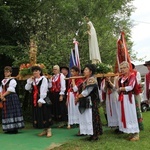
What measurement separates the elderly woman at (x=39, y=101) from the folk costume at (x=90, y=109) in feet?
3.21

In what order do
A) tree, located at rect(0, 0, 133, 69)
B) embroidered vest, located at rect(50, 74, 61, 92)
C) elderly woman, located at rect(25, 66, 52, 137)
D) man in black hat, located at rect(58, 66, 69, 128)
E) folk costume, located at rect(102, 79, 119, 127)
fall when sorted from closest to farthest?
elderly woman, located at rect(25, 66, 52, 137)
folk costume, located at rect(102, 79, 119, 127)
embroidered vest, located at rect(50, 74, 61, 92)
man in black hat, located at rect(58, 66, 69, 128)
tree, located at rect(0, 0, 133, 69)

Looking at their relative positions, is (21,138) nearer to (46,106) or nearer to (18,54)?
(46,106)

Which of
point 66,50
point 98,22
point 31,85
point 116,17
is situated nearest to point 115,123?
point 31,85

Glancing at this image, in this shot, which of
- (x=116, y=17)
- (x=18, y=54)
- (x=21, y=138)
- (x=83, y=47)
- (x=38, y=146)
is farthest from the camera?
(x=116, y=17)

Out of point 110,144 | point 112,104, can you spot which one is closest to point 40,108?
point 112,104

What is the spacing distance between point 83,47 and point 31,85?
5.87 meters

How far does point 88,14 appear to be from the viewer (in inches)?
504

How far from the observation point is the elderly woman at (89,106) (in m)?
5.83

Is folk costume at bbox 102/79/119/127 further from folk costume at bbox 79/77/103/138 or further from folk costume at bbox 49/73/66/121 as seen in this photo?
A: folk costume at bbox 49/73/66/121

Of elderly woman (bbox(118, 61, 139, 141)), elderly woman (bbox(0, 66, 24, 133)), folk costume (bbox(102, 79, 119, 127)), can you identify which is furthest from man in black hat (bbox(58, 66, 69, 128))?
elderly woman (bbox(118, 61, 139, 141))

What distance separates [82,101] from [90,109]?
0.75ft

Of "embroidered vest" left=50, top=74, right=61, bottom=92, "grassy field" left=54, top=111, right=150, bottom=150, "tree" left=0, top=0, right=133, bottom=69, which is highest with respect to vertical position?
"tree" left=0, top=0, right=133, bottom=69

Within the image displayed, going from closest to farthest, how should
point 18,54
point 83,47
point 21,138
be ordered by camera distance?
point 21,138
point 18,54
point 83,47

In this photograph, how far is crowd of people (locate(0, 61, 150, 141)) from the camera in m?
5.87
